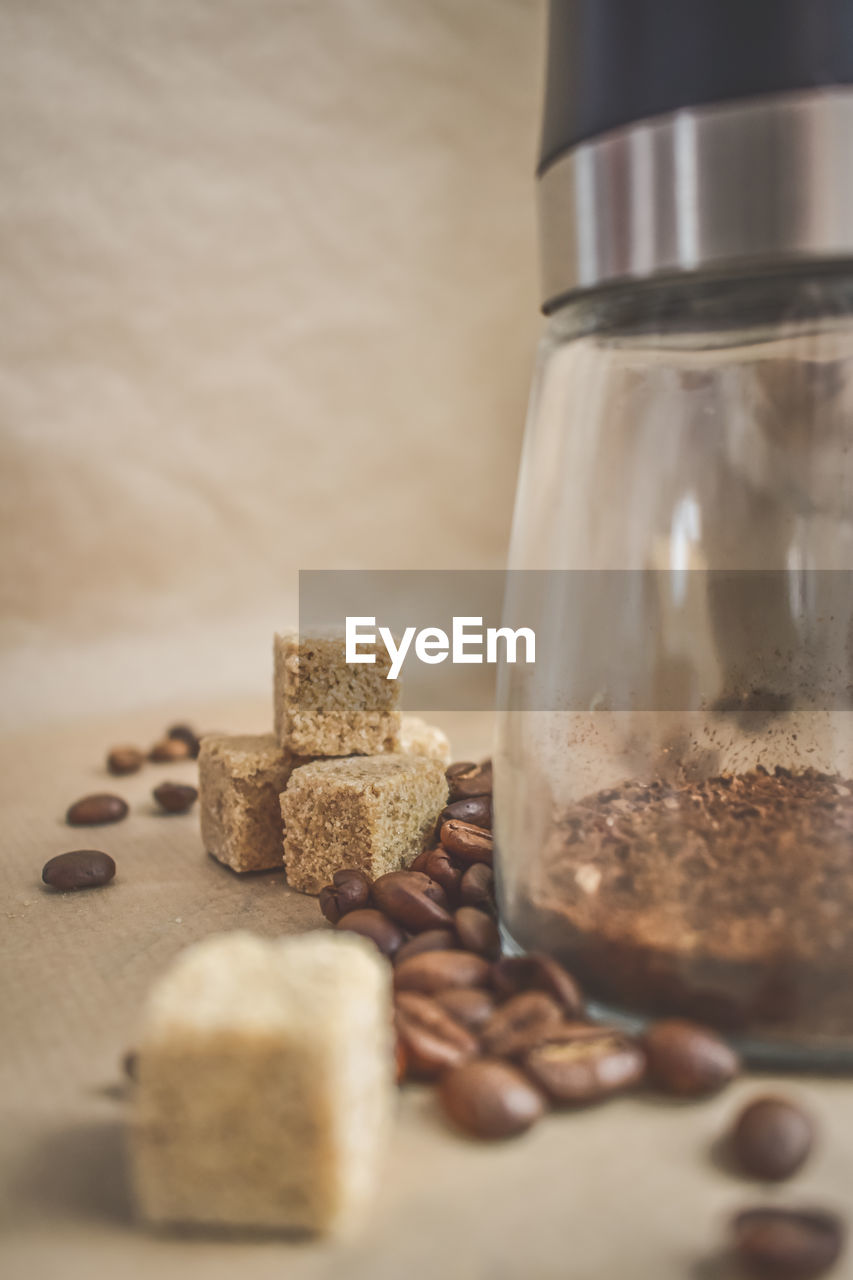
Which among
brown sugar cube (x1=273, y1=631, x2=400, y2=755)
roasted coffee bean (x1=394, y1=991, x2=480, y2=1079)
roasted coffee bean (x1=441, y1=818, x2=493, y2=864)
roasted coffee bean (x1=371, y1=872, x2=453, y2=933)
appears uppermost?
brown sugar cube (x1=273, y1=631, x2=400, y2=755)

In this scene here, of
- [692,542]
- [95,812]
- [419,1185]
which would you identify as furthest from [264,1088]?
[95,812]

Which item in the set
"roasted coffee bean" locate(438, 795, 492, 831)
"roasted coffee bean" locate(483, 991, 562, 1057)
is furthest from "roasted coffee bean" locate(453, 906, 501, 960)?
"roasted coffee bean" locate(438, 795, 492, 831)

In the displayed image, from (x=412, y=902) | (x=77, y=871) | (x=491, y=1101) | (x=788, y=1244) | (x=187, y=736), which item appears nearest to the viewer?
(x=788, y=1244)

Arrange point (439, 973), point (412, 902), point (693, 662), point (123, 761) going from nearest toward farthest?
point (439, 973) → point (412, 902) → point (693, 662) → point (123, 761)

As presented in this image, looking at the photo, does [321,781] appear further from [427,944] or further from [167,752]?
[167,752]

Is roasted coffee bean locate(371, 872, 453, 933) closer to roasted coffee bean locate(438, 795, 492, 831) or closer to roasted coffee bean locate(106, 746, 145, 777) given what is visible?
roasted coffee bean locate(438, 795, 492, 831)

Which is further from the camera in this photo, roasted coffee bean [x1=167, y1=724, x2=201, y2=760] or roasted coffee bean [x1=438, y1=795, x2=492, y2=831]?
roasted coffee bean [x1=167, y1=724, x2=201, y2=760]

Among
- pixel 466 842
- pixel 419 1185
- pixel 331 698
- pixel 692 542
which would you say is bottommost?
pixel 419 1185
